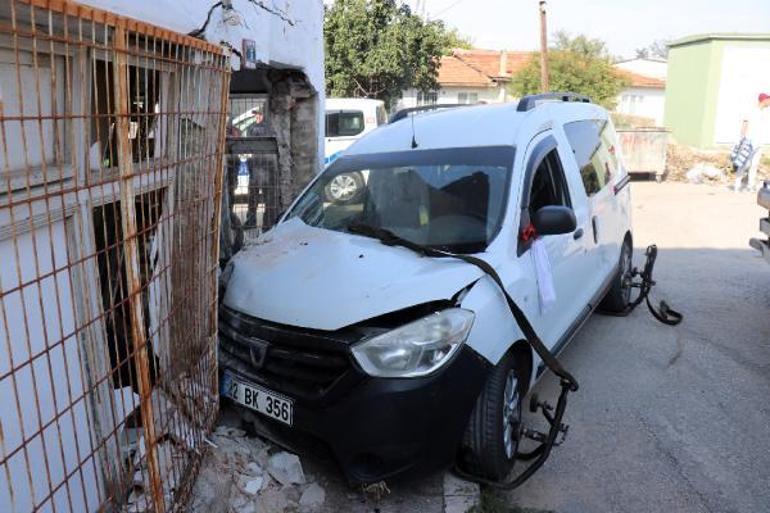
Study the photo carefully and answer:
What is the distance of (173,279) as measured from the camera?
114 inches

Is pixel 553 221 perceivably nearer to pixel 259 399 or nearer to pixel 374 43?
pixel 259 399

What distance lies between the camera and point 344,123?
526 inches

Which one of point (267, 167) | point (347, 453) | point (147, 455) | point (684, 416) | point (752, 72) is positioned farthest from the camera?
point (752, 72)

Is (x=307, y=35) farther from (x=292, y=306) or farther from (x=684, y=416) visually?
(x=684, y=416)

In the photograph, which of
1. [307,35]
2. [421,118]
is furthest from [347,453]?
[307,35]

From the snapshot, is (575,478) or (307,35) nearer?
(575,478)

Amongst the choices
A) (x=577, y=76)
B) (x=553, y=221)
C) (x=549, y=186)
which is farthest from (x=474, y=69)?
(x=553, y=221)

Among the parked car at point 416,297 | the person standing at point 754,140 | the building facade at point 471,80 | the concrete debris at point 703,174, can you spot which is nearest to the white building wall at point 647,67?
the building facade at point 471,80

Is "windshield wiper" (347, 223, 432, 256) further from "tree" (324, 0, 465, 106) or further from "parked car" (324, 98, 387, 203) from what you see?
"tree" (324, 0, 465, 106)

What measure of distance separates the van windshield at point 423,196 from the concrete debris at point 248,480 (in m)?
1.41

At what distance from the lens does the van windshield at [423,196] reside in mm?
3764

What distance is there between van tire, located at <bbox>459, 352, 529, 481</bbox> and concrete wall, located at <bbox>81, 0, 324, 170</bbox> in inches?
97.9

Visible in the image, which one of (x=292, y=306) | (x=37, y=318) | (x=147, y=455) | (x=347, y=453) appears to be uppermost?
(x=37, y=318)

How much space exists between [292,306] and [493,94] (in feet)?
120
